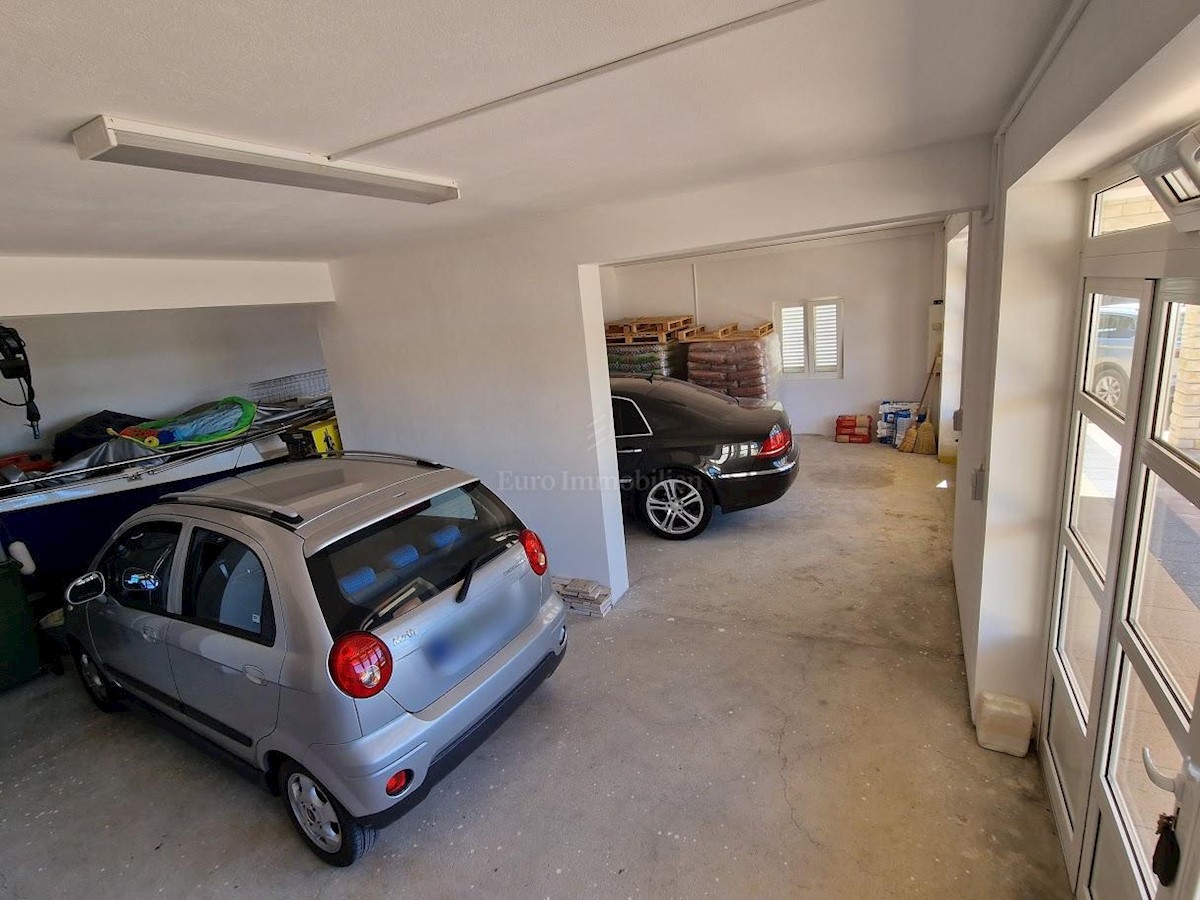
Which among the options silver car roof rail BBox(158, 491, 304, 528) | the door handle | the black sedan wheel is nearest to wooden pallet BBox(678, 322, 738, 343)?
the black sedan wheel

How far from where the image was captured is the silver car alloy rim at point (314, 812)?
233 centimetres

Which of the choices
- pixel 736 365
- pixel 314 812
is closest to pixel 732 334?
pixel 736 365

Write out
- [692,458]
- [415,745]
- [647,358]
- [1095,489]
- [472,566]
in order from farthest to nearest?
[647,358]
[692,458]
[472,566]
[415,745]
[1095,489]

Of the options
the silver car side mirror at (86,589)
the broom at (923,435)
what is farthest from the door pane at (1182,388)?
the broom at (923,435)

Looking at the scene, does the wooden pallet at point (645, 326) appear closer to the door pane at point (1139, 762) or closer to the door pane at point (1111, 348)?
the door pane at point (1111, 348)

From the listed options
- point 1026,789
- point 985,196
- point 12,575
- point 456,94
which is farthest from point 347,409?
point 1026,789

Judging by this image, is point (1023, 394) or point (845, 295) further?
point (845, 295)

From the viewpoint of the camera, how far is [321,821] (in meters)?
Answer: 2.37

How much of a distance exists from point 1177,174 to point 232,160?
223cm

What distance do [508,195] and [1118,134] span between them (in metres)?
2.17

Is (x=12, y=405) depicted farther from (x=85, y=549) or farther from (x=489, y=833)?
(x=489, y=833)

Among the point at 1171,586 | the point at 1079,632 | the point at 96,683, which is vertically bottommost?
the point at 96,683

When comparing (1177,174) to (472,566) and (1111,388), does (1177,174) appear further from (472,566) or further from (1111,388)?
(472,566)

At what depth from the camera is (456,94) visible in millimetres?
1471
